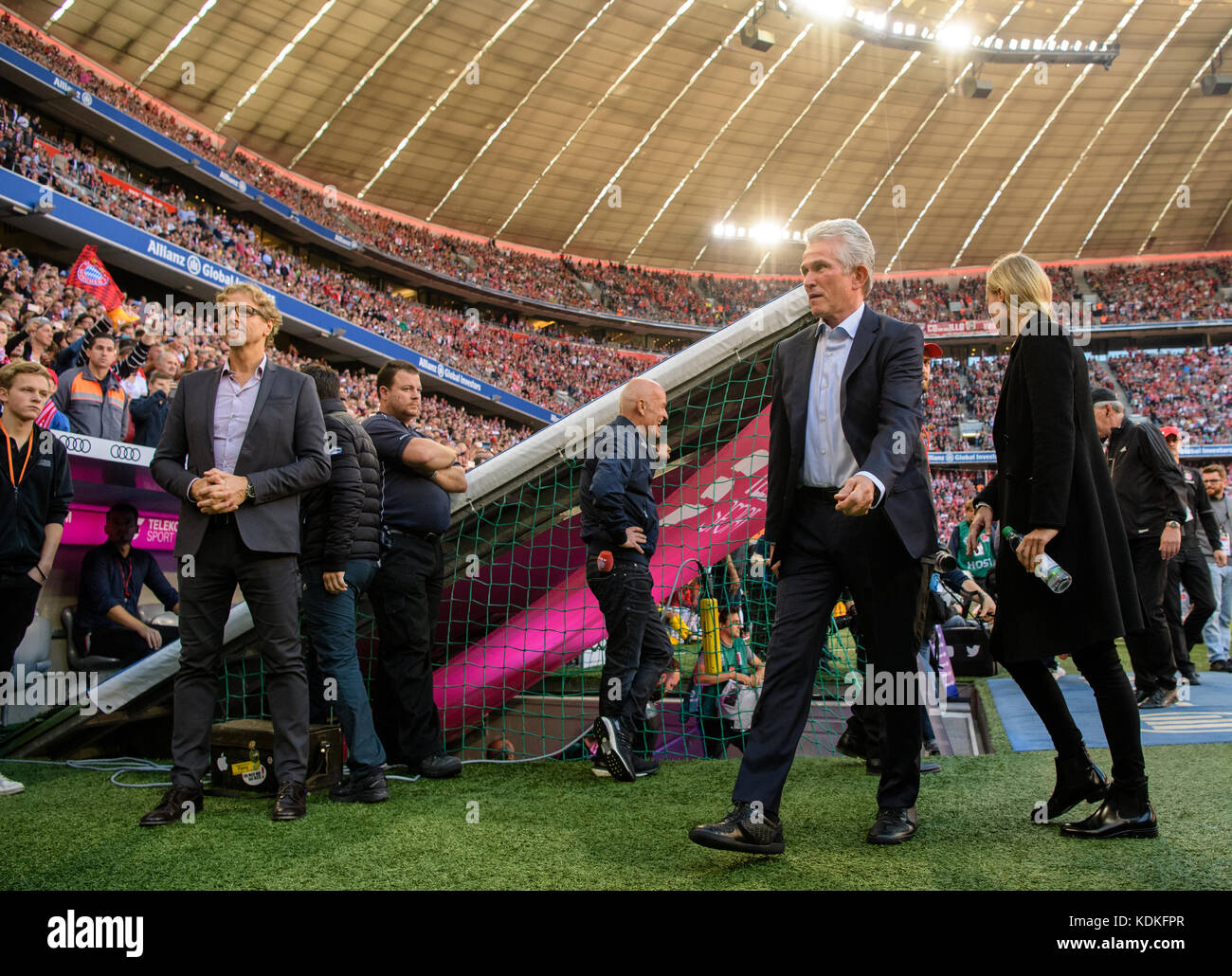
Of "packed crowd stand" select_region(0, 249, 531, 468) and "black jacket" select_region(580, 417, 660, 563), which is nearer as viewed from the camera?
"black jacket" select_region(580, 417, 660, 563)

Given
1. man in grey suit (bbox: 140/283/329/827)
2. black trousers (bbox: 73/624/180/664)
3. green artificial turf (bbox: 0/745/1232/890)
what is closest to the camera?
green artificial turf (bbox: 0/745/1232/890)

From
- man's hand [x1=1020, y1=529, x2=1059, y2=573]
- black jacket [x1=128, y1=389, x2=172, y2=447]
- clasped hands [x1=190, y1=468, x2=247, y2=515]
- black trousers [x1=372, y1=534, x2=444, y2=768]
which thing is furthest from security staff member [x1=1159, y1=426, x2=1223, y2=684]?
black jacket [x1=128, y1=389, x2=172, y2=447]

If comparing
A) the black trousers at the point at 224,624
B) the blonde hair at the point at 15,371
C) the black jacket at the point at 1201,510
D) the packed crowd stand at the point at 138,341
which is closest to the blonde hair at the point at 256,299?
the packed crowd stand at the point at 138,341

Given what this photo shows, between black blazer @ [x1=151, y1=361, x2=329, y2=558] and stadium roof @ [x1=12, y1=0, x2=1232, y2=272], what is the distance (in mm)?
24834

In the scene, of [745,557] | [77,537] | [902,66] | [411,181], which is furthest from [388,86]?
[745,557]

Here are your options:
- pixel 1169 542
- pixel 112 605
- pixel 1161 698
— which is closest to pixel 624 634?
pixel 112 605

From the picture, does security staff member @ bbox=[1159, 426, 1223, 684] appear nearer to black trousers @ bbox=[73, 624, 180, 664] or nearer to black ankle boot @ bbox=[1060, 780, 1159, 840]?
black ankle boot @ bbox=[1060, 780, 1159, 840]

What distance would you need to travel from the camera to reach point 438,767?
380 centimetres

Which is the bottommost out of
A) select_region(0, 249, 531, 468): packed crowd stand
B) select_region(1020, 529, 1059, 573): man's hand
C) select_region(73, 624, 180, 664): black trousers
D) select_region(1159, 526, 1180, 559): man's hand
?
select_region(73, 624, 180, 664): black trousers

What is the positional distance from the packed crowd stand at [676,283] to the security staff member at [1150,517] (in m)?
26.5

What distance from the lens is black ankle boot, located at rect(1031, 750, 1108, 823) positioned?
2707mm

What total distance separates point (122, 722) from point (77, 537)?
8.32 ft

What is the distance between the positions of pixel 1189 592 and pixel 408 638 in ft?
19.3

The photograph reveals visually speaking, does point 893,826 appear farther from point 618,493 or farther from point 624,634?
point 618,493
